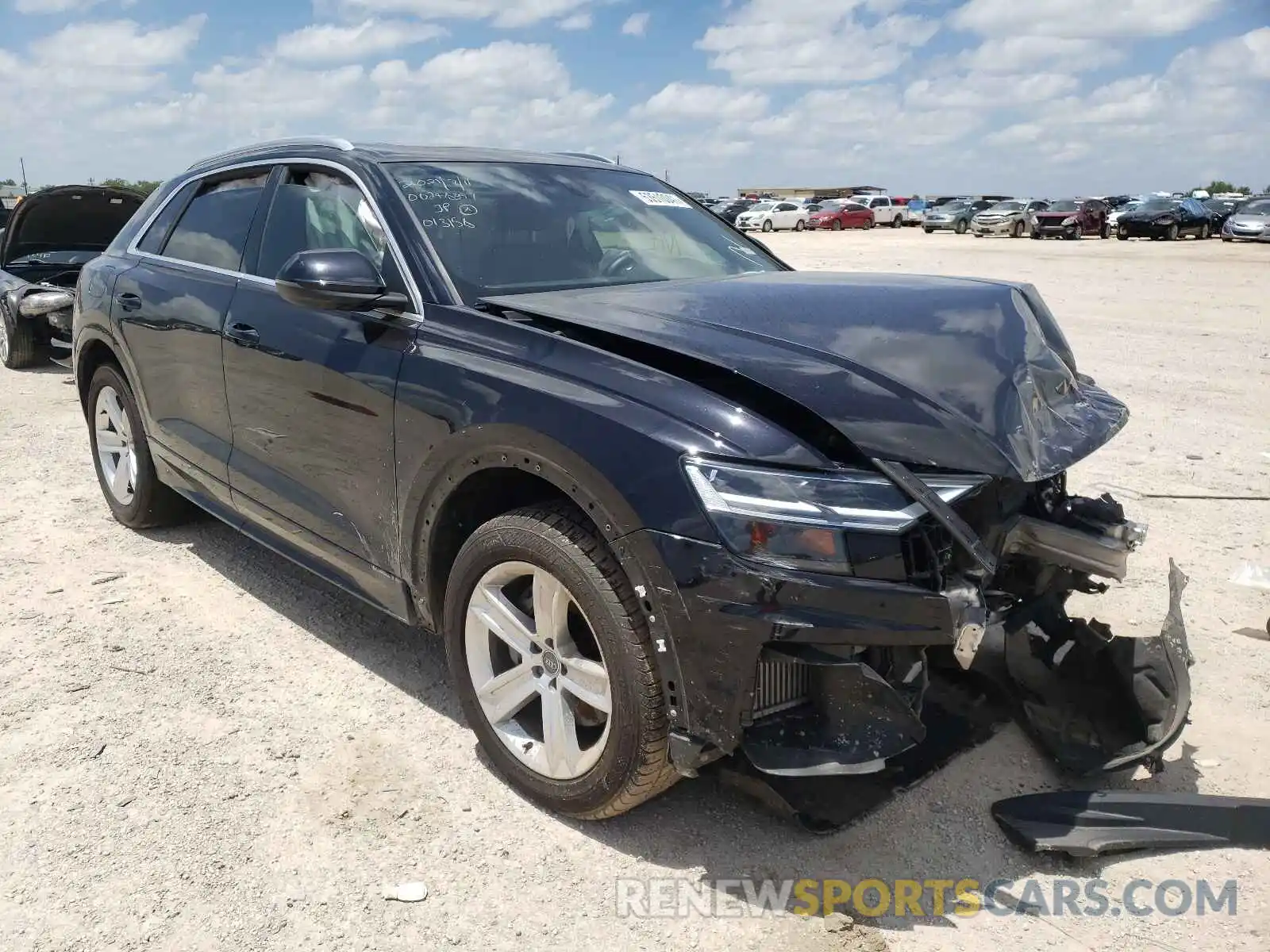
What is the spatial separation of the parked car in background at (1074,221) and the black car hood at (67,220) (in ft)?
111

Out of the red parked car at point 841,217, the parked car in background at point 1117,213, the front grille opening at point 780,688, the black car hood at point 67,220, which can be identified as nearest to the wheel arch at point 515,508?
the front grille opening at point 780,688

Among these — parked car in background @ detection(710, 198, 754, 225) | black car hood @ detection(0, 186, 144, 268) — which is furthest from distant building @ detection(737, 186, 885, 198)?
black car hood @ detection(0, 186, 144, 268)

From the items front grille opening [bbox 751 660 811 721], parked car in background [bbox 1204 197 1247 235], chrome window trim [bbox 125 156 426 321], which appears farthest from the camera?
parked car in background [bbox 1204 197 1247 235]

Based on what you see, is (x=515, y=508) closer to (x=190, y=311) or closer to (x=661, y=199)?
(x=661, y=199)

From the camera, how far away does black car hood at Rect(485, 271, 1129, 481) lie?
2.40 metres

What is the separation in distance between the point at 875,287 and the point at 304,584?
2.92 meters

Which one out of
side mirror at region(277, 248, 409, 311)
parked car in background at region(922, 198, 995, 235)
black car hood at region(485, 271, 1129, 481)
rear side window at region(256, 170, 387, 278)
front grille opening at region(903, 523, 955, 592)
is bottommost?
front grille opening at region(903, 523, 955, 592)

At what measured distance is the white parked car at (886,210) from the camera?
163ft

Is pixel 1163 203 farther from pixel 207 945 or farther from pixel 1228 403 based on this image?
pixel 207 945

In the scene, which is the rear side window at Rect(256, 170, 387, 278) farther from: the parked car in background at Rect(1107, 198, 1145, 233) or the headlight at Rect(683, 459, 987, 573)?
the parked car in background at Rect(1107, 198, 1145, 233)

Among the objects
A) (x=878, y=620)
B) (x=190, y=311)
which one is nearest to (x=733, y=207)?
(x=190, y=311)

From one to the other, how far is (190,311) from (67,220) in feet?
25.6

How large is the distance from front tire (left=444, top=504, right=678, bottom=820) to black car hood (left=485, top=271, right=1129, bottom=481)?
0.60 meters

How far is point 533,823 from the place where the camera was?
9.28ft
